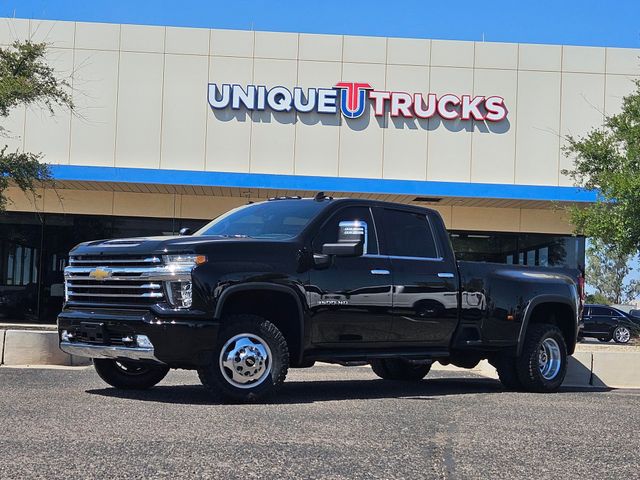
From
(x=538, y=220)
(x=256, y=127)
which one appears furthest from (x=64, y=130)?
(x=538, y=220)

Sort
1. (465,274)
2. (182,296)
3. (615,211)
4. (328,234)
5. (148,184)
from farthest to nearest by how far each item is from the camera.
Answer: (148,184), (615,211), (465,274), (328,234), (182,296)

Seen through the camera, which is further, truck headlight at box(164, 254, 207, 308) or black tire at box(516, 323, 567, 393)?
black tire at box(516, 323, 567, 393)

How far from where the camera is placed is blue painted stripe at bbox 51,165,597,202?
2383 cm

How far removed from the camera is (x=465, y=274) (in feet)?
32.2

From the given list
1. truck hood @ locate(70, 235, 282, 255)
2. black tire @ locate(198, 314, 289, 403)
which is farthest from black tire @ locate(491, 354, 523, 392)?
truck hood @ locate(70, 235, 282, 255)

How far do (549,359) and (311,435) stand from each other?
17.1 feet

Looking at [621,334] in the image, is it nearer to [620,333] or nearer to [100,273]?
[620,333]

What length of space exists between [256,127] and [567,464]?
68.3ft

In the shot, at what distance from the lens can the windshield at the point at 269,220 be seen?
29.1 ft

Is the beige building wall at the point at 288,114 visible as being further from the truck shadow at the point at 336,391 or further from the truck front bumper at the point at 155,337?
the truck front bumper at the point at 155,337

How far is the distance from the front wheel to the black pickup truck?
23.6 metres

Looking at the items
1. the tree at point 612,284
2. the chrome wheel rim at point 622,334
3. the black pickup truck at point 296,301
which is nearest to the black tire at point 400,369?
the black pickup truck at point 296,301

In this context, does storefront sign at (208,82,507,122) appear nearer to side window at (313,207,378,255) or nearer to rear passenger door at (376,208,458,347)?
rear passenger door at (376,208,458,347)

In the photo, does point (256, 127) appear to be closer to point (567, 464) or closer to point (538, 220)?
point (538, 220)
